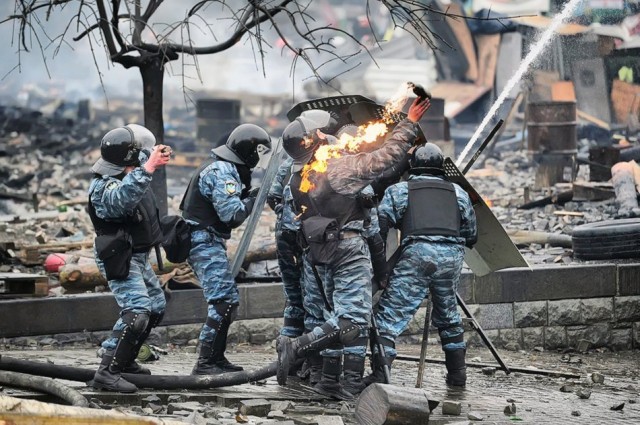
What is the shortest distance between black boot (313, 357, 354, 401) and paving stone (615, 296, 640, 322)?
467 centimetres

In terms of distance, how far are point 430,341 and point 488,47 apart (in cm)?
2126

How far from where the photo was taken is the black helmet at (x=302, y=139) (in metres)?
8.55

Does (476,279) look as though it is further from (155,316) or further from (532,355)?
(155,316)

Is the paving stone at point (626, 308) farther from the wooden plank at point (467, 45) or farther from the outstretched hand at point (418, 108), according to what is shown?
the wooden plank at point (467, 45)

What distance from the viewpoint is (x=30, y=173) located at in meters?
24.4

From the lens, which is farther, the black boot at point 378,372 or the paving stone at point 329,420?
the black boot at point 378,372

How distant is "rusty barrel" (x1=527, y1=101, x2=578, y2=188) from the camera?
2000 cm

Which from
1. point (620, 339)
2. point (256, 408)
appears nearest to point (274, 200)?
point (256, 408)

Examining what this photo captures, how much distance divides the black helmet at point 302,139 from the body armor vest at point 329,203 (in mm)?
189

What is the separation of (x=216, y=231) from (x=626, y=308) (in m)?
5.21

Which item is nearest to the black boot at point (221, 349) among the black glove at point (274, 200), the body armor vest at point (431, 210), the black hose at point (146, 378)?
the black hose at point (146, 378)

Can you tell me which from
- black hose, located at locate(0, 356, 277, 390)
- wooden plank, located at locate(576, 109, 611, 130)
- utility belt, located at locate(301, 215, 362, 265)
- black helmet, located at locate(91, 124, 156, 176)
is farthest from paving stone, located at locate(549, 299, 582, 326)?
wooden plank, located at locate(576, 109, 611, 130)

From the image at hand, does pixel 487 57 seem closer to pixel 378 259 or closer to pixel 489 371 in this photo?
pixel 489 371

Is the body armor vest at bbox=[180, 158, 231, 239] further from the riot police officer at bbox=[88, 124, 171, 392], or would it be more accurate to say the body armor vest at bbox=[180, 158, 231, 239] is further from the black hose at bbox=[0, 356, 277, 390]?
the black hose at bbox=[0, 356, 277, 390]
